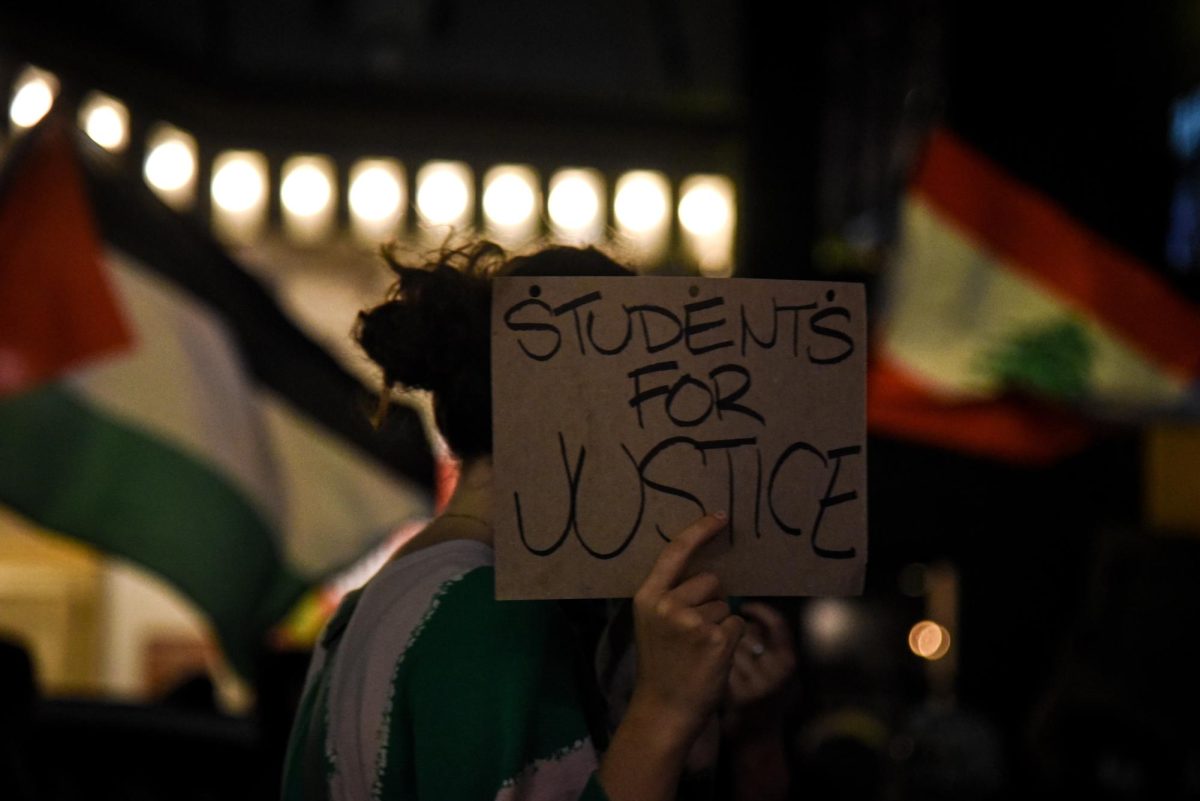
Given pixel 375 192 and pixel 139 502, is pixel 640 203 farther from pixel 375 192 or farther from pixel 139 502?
pixel 139 502

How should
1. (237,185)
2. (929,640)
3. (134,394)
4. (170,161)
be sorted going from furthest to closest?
(237,185), (170,161), (929,640), (134,394)

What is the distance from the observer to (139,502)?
3854mm

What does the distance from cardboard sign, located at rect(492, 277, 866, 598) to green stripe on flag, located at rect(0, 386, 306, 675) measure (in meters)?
2.53

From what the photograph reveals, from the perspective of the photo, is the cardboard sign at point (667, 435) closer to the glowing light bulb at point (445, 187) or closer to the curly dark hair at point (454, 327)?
the curly dark hair at point (454, 327)

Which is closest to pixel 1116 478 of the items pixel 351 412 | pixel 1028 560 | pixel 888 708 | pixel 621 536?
pixel 1028 560

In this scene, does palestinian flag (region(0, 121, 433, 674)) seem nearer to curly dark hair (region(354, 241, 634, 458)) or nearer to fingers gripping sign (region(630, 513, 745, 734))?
curly dark hair (region(354, 241, 634, 458))

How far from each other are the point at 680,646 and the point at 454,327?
0.40 meters

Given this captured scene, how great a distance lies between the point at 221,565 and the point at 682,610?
277 centimetres

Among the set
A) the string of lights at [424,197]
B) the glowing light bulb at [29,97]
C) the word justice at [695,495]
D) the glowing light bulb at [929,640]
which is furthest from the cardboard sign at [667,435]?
the string of lights at [424,197]

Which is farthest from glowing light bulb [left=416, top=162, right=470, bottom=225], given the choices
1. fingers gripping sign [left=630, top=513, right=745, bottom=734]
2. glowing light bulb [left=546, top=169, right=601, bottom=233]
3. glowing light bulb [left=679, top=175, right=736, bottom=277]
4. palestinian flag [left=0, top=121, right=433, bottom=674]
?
fingers gripping sign [left=630, top=513, right=745, bottom=734]

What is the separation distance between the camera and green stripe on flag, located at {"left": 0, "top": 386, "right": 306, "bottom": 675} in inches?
147

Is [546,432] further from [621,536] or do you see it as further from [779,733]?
[779,733]

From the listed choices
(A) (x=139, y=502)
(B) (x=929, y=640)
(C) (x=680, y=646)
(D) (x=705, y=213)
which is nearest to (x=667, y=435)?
(C) (x=680, y=646)

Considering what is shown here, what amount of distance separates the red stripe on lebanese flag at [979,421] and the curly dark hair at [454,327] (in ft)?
13.0
